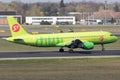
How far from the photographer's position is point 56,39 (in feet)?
200

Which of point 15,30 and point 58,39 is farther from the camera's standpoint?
point 58,39

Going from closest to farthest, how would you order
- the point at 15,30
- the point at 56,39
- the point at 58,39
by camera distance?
the point at 15,30 → the point at 56,39 → the point at 58,39

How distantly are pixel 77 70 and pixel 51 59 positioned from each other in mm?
9964

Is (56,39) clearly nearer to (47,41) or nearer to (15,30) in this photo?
(47,41)

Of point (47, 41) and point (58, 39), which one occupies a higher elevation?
point (58, 39)

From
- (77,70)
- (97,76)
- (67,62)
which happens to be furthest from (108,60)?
(97,76)

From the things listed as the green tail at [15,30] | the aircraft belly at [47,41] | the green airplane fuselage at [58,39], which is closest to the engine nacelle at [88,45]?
the green airplane fuselage at [58,39]

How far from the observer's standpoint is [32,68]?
137 ft

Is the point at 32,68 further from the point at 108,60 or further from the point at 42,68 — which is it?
the point at 108,60

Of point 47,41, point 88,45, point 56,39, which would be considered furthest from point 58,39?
point 88,45

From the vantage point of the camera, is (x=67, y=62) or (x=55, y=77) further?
(x=67, y=62)

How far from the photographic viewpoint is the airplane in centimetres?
5956

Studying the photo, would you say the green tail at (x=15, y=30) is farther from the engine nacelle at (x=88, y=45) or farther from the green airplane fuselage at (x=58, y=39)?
the engine nacelle at (x=88, y=45)

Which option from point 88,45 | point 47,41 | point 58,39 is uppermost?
point 58,39
